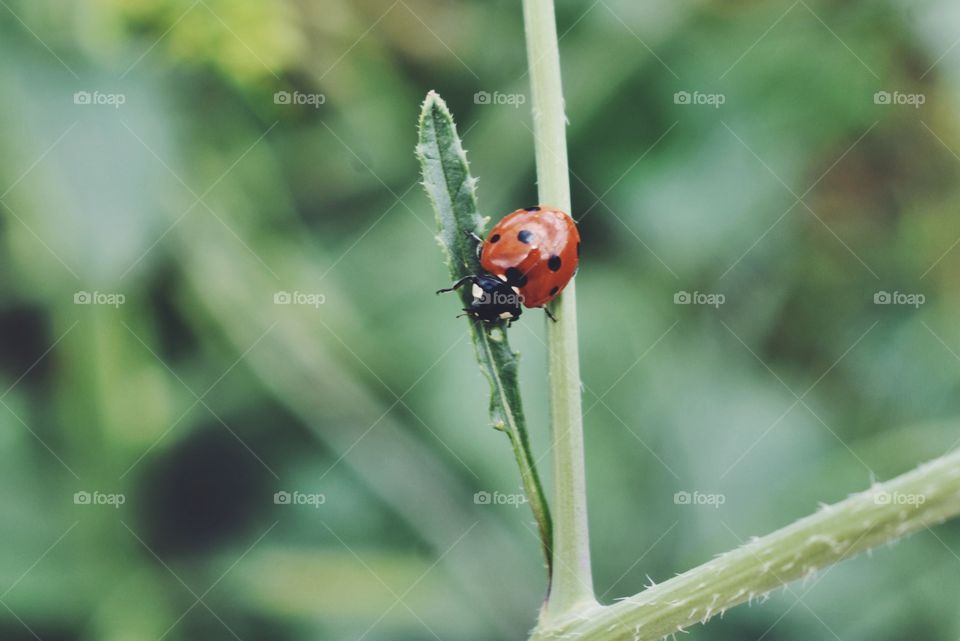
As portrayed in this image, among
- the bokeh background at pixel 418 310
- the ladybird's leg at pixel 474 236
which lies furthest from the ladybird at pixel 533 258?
the bokeh background at pixel 418 310

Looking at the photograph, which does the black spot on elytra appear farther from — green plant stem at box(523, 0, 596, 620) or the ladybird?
green plant stem at box(523, 0, 596, 620)

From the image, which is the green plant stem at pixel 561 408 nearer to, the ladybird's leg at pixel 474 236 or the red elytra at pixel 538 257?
the ladybird's leg at pixel 474 236

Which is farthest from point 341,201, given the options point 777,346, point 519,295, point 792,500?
point 792,500

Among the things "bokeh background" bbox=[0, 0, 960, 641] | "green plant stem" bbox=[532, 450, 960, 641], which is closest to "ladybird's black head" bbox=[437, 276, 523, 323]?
"green plant stem" bbox=[532, 450, 960, 641]

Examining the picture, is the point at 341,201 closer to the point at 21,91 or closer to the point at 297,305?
the point at 297,305

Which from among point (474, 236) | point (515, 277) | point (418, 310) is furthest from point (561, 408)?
point (418, 310)

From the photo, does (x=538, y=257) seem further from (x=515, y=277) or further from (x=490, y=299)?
(x=490, y=299)

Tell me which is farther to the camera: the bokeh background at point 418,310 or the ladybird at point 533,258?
the bokeh background at point 418,310
